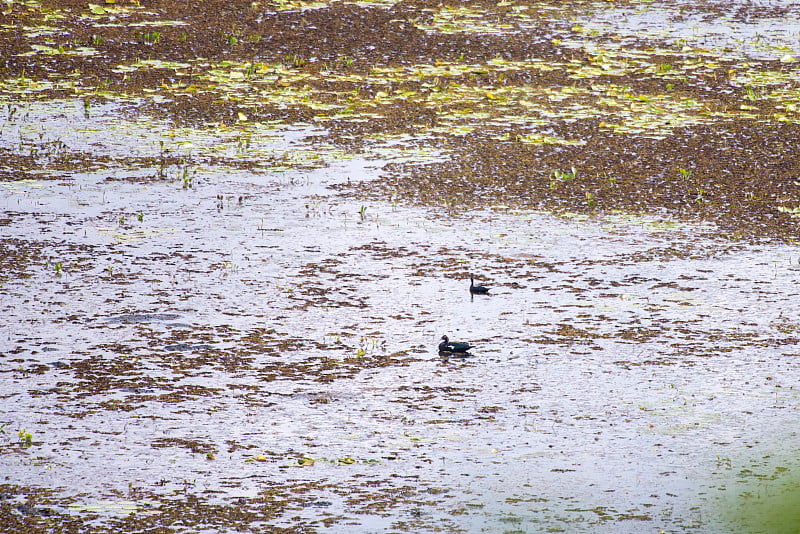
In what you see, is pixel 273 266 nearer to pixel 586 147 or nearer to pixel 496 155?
pixel 496 155

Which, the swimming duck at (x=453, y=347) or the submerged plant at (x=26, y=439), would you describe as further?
the swimming duck at (x=453, y=347)

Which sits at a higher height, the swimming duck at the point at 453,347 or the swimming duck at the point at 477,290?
the swimming duck at the point at 477,290

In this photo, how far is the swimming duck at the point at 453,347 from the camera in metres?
6.72

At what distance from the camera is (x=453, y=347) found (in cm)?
672

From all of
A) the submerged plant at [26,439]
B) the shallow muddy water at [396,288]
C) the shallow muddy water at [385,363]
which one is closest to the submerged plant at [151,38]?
the shallow muddy water at [396,288]

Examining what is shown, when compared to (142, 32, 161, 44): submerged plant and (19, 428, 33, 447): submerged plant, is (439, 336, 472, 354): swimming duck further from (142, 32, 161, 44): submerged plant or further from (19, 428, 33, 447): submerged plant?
(142, 32, 161, 44): submerged plant

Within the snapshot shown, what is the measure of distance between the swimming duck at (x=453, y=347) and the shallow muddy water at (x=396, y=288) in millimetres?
66

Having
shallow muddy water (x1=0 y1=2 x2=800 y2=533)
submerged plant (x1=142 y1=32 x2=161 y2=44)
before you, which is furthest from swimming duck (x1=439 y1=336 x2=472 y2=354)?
submerged plant (x1=142 y1=32 x2=161 y2=44)

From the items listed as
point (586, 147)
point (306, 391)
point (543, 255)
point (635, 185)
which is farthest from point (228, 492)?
point (586, 147)

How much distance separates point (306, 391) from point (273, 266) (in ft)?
7.39

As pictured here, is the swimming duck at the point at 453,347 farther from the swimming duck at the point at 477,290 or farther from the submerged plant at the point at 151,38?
the submerged plant at the point at 151,38

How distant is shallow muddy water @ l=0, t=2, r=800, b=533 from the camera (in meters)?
5.14

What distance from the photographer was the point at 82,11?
16188 millimetres

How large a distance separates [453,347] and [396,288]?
129cm
